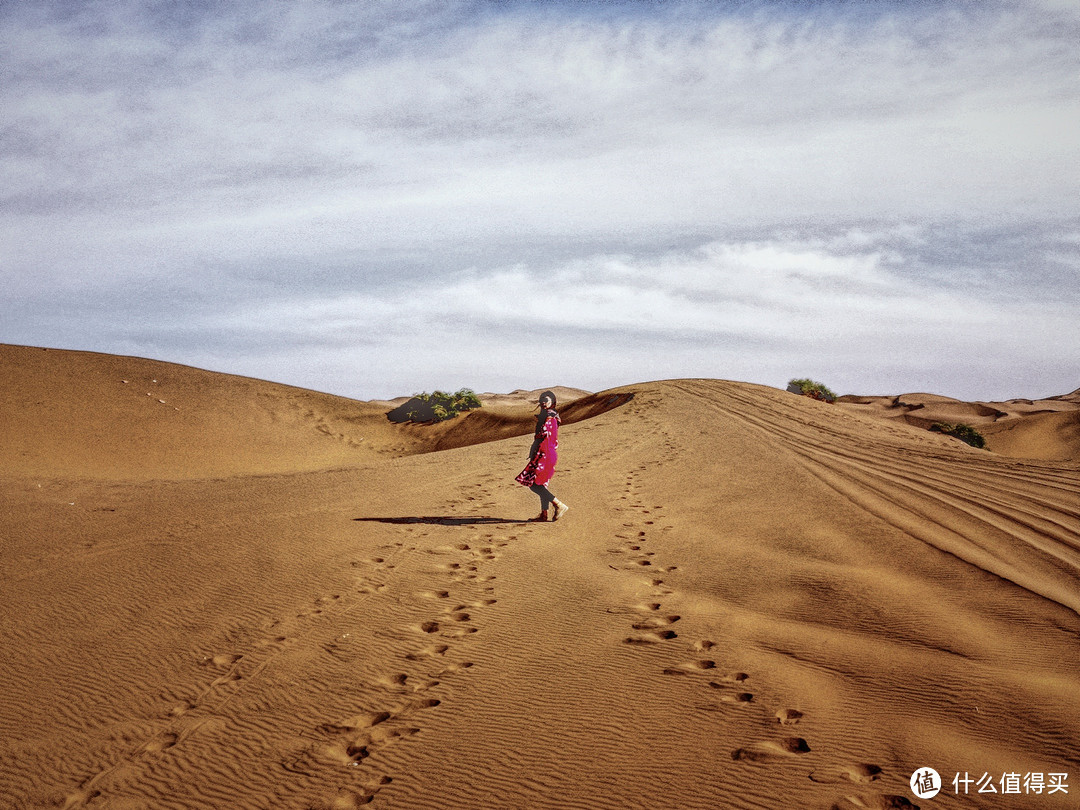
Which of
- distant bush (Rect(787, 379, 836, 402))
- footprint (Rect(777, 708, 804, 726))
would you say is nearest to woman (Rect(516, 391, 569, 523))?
footprint (Rect(777, 708, 804, 726))

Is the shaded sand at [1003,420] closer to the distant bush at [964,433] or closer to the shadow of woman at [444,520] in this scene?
the distant bush at [964,433]

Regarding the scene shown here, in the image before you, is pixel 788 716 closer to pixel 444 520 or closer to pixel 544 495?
pixel 544 495

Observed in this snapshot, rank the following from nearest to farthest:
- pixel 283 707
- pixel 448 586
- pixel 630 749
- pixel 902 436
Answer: pixel 630 749 → pixel 283 707 → pixel 448 586 → pixel 902 436

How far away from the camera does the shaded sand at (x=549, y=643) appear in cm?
320

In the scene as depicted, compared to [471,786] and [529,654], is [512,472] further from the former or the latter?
[471,786]

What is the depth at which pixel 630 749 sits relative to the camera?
132 inches

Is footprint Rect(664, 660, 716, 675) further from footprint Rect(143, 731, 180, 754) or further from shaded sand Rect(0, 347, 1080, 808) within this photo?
footprint Rect(143, 731, 180, 754)

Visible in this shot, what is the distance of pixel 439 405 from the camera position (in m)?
29.0

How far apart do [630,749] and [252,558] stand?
5362 millimetres

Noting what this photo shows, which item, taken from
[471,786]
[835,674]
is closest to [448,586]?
[471,786]

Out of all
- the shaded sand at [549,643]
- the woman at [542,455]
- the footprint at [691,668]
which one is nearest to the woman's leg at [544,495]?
the woman at [542,455]

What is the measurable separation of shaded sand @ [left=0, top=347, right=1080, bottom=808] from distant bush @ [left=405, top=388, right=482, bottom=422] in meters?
17.6

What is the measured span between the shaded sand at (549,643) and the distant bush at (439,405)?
17.6 meters

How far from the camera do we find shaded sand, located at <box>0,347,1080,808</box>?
3.20 metres
